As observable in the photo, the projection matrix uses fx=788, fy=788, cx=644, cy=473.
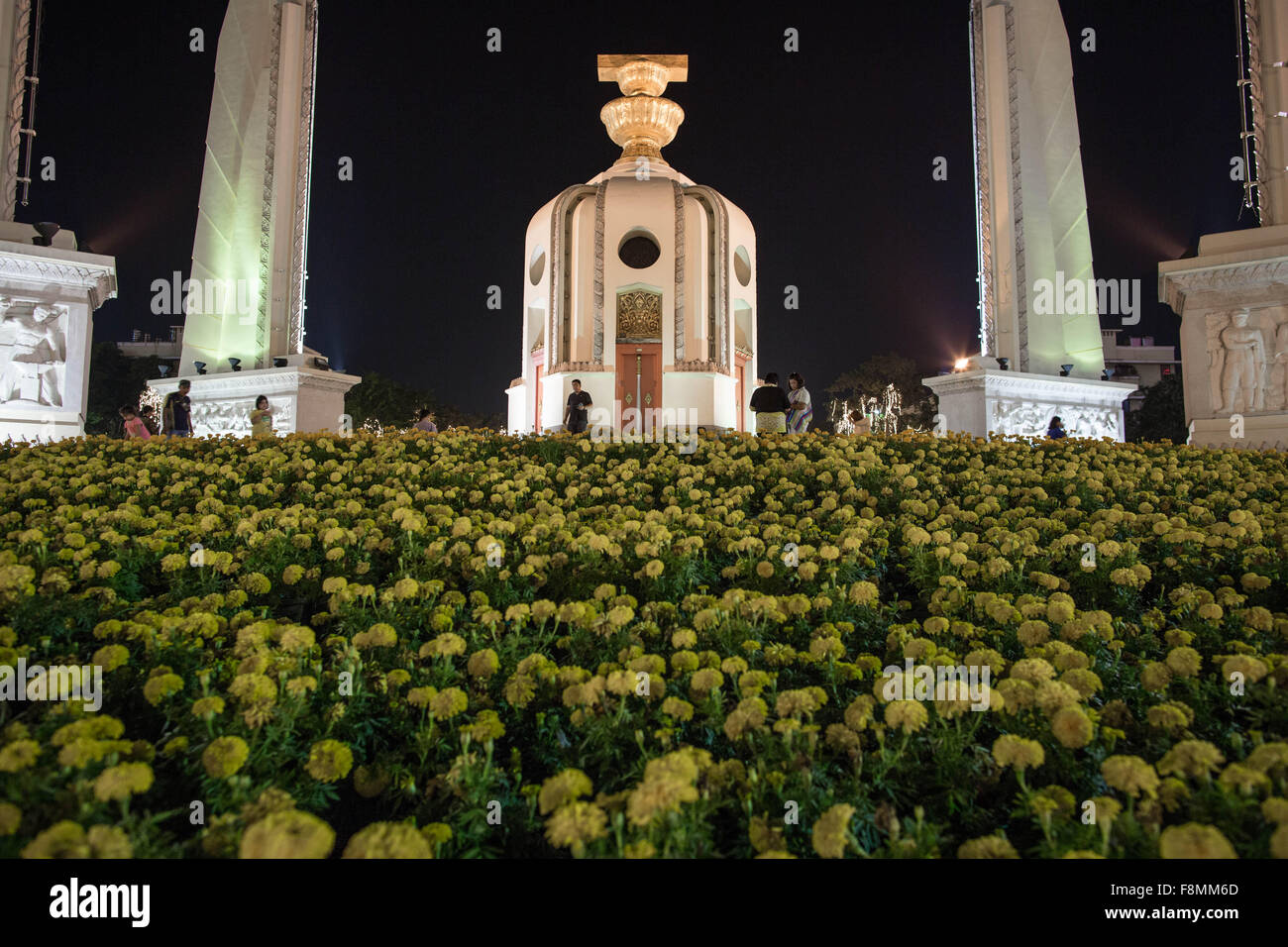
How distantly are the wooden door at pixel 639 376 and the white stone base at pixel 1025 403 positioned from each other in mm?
8902

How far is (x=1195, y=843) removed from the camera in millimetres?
1936

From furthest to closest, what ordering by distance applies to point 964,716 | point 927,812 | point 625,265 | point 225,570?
point 625,265
point 225,570
point 964,716
point 927,812

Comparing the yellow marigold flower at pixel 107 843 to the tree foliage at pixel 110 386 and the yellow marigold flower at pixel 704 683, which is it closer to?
the yellow marigold flower at pixel 704 683

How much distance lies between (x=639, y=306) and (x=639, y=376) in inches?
87.1

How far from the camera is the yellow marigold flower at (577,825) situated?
216 cm

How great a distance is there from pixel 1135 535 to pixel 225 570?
18.3 feet

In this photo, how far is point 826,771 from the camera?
2.84 m

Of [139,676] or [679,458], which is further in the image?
[679,458]

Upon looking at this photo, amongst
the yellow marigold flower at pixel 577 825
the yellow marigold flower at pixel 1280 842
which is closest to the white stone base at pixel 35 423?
the yellow marigold flower at pixel 577 825

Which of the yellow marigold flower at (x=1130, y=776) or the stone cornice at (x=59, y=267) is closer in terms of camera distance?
the yellow marigold flower at (x=1130, y=776)

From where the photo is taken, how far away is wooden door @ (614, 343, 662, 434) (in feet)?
79.5
